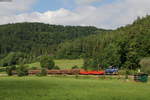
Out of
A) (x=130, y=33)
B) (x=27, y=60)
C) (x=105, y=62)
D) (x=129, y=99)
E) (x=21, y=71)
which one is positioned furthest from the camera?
(x=27, y=60)

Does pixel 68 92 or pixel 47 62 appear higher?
pixel 68 92

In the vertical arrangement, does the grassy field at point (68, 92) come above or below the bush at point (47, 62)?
above

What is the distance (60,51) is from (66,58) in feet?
23.3

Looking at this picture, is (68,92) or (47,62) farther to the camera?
(47,62)

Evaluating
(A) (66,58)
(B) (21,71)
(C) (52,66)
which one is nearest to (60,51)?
(A) (66,58)

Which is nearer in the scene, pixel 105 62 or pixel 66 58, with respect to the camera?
pixel 105 62

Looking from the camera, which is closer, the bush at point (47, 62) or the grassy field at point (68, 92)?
the grassy field at point (68, 92)

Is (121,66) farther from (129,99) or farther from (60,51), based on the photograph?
(60,51)

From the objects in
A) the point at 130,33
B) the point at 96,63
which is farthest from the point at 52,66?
the point at 130,33

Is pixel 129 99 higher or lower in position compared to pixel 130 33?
lower

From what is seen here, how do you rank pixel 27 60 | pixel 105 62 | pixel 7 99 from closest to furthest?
pixel 7 99
pixel 105 62
pixel 27 60

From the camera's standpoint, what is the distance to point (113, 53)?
8700 cm

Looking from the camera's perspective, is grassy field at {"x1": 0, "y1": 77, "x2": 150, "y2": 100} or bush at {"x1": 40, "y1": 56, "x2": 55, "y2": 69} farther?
bush at {"x1": 40, "y1": 56, "x2": 55, "y2": 69}

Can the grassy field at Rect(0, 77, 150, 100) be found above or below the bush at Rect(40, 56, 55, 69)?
above
